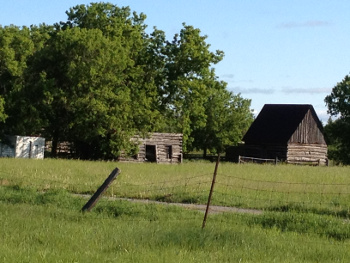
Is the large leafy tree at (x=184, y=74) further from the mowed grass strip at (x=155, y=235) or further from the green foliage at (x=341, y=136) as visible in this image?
the mowed grass strip at (x=155, y=235)

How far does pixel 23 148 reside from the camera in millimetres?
50250

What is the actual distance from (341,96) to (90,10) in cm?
3057

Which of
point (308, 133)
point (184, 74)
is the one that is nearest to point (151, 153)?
point (184, 74)

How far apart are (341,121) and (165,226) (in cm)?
6207

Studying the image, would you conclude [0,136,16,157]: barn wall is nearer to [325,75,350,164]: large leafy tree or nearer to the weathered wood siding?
the weathered wood siding

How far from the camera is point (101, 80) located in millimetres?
50438

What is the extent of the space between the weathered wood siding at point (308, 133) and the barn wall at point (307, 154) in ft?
1.63

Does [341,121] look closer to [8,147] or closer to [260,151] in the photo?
[260,151]

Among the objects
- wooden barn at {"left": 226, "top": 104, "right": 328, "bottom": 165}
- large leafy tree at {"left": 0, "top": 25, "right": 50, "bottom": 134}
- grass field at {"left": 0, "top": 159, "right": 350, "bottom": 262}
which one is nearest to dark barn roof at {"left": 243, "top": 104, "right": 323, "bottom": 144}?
wooden barn at {"left": 226, "top": 104, "right": 328, "bottom": 165}

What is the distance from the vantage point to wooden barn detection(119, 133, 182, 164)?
57719 mm

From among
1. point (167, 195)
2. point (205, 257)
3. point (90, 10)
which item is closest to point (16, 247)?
point (205, 257)

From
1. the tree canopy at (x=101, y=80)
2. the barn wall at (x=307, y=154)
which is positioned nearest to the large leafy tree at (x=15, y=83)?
the tree canopy at (x=101, y=80)

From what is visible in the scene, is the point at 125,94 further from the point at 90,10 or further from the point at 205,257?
the point at 205,257

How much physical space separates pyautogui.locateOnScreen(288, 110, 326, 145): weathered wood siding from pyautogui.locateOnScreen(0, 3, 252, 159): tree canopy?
1036cm
